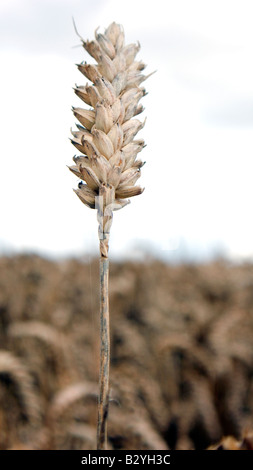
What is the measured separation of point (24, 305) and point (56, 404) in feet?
9.75

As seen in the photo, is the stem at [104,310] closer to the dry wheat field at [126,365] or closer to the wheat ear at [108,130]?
the wheat ear at [108,130]

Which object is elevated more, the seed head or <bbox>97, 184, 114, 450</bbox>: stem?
the seed head

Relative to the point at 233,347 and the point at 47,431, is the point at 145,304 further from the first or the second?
the point at 47,431

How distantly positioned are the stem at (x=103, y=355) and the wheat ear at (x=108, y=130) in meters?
0.08

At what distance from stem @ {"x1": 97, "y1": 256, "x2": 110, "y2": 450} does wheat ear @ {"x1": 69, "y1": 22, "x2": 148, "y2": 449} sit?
8 cm

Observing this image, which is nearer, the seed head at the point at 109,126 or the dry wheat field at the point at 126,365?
the seed head at the point at 109,126

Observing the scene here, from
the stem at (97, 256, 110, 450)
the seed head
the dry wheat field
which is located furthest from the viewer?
the dry wheat field

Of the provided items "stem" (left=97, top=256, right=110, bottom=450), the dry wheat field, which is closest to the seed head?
"stem" (left=97, top=256, right=110, bottom=450)

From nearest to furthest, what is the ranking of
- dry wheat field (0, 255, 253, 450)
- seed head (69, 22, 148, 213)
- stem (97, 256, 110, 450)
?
stem (97, 256, 110, 450) < seed head (69, 22, 148, 213) < dry wheat field (0, 255, 253, 450)

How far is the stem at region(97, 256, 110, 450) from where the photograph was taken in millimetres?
701

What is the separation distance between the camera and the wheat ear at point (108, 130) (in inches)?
31.5

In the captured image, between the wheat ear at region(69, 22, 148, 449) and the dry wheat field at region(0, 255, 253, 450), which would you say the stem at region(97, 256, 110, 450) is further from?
the dry wheat field at region(0, 255, 253, 450)

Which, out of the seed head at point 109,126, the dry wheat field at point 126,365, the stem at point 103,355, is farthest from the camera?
the dry wheat field at point 126,365

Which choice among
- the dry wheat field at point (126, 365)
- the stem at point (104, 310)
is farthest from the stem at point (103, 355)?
the dry wheat field at point (126, 365)
